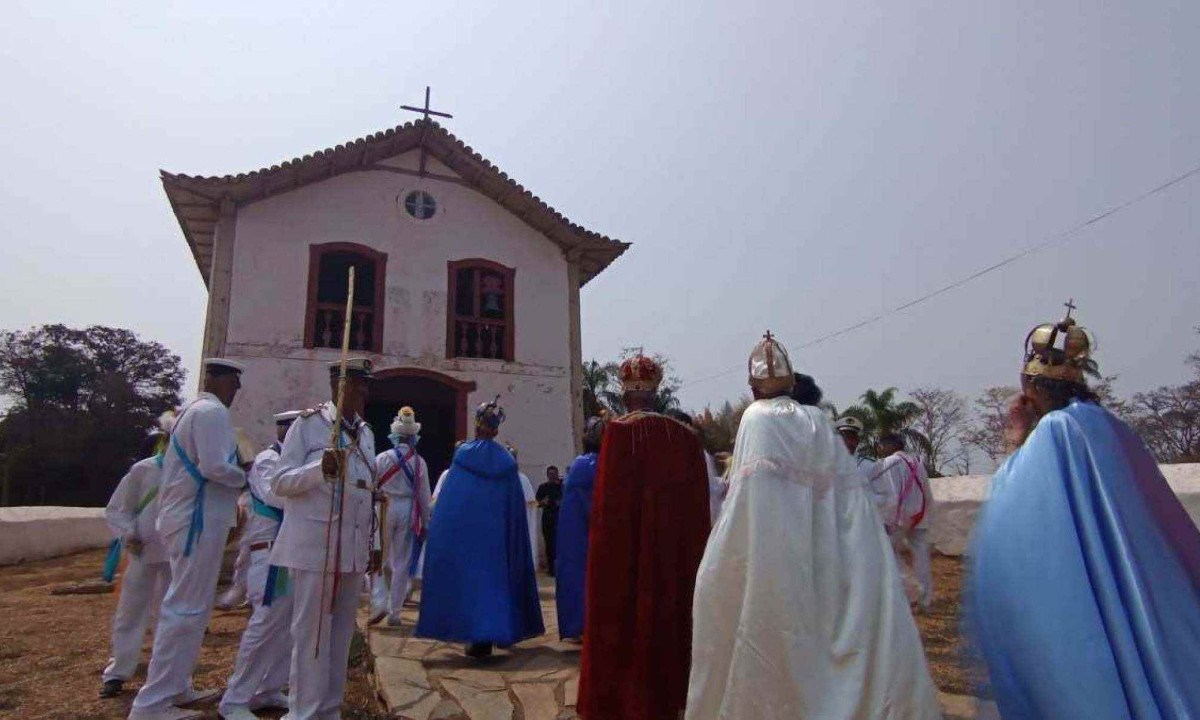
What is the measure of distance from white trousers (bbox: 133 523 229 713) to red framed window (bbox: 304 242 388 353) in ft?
29.5

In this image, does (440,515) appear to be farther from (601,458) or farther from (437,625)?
(601,458)

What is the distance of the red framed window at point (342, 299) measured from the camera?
13.0 meters

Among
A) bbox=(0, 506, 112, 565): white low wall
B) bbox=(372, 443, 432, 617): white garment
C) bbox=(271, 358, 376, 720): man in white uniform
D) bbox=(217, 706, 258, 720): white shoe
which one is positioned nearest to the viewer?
bbox=(271, 358, 376, 720): man in white uniform

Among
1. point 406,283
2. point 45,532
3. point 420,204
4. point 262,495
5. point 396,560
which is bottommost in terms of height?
point 396,560

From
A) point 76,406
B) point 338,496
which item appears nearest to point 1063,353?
point 338,496

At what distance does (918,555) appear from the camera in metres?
8.41

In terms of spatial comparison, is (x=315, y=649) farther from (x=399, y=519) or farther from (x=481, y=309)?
(x=481, y=309)

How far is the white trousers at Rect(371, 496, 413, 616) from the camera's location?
690 cm

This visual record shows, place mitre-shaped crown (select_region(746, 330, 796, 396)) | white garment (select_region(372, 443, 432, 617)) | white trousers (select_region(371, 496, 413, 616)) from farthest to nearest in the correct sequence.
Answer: white garment (select_region(372, 443, 432, 617)) < white trousers (select_region(371, 496, 413, 616)) < mitre-shaped crown (select_region(746, 330, 796, 396))

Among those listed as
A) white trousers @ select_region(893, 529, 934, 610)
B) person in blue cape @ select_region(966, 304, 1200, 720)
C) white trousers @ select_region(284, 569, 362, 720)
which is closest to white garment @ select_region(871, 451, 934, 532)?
white trousers @ select_region(893, 529, 934, 610)

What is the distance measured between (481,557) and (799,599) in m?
3.16

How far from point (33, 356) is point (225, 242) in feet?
84.1

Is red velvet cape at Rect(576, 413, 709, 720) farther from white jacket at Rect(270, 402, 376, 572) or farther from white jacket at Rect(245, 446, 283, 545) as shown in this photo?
white jacket at Rect(245, 446, 283, 545)

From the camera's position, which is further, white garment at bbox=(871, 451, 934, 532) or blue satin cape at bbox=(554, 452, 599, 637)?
white garment at bbox=(871, 451, 934, 532)
